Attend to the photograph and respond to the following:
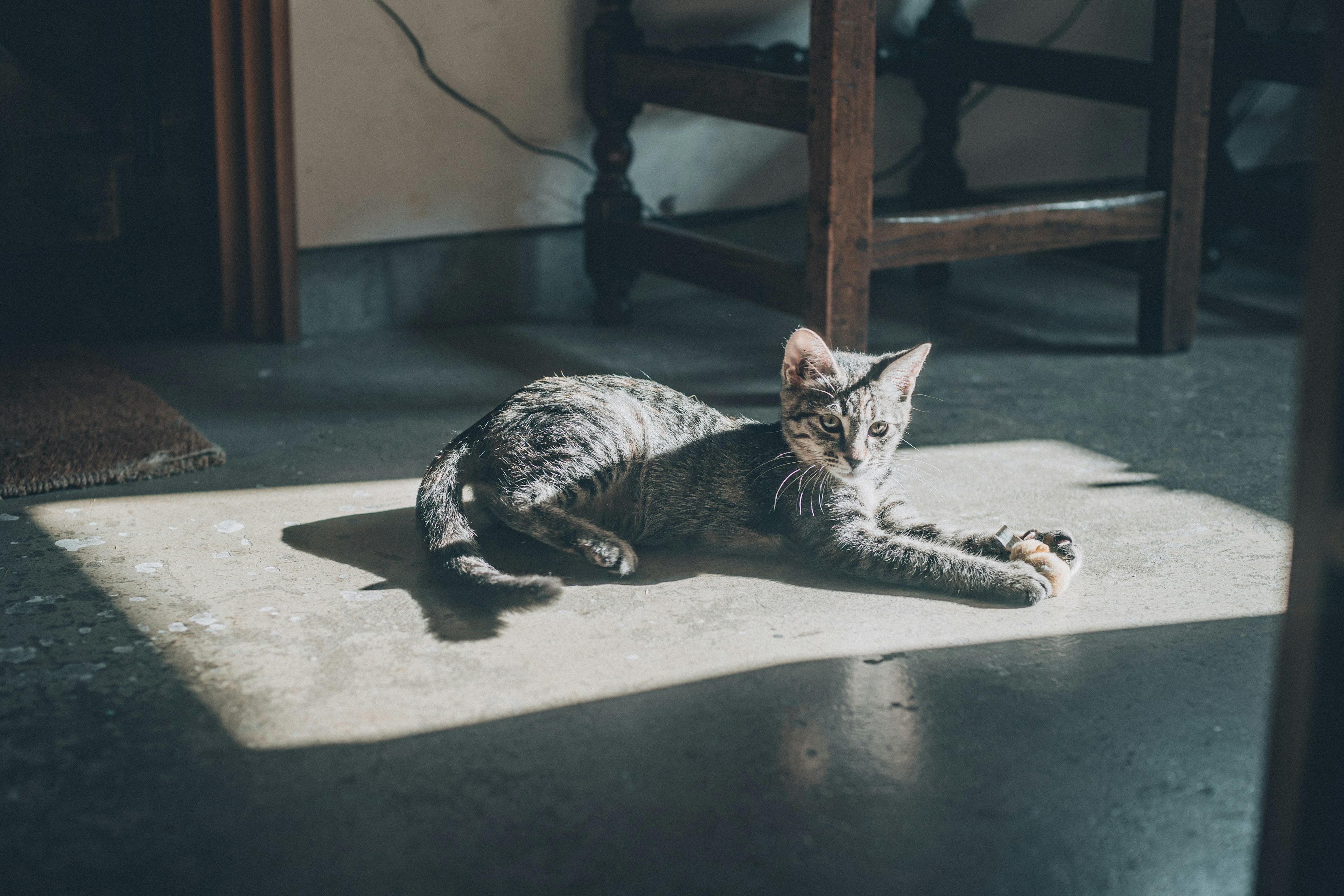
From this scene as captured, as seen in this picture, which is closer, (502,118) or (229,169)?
(229,169)

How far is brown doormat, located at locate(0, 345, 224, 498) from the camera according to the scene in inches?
98.5

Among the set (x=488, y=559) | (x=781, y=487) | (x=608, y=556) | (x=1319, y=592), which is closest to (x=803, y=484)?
(x=781, y=487)

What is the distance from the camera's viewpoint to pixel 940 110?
4418 mm

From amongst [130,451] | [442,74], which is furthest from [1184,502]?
[442,74]

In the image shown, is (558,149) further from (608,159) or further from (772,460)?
(772,460)

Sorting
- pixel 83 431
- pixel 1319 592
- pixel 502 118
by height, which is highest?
pixel 502 118

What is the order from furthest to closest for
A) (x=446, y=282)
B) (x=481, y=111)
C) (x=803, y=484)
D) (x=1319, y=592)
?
1. (x=446, y=282)
2. (x=481, y=111)
3. (x=803, y=484)
4. (x=1319, y=592)

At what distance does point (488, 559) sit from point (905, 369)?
2.69 ft

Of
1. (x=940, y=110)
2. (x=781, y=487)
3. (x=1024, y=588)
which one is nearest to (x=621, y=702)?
(x=781, y=487)

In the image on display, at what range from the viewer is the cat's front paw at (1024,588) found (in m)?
1.97

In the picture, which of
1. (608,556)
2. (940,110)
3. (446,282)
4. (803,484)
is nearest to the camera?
(608,556)

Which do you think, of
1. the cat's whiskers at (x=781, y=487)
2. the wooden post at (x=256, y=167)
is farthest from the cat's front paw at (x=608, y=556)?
the wooden post at (x=256, y=167)

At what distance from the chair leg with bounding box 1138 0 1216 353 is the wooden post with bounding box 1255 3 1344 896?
9.16 feet

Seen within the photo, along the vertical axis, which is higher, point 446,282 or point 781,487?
point 446,282
